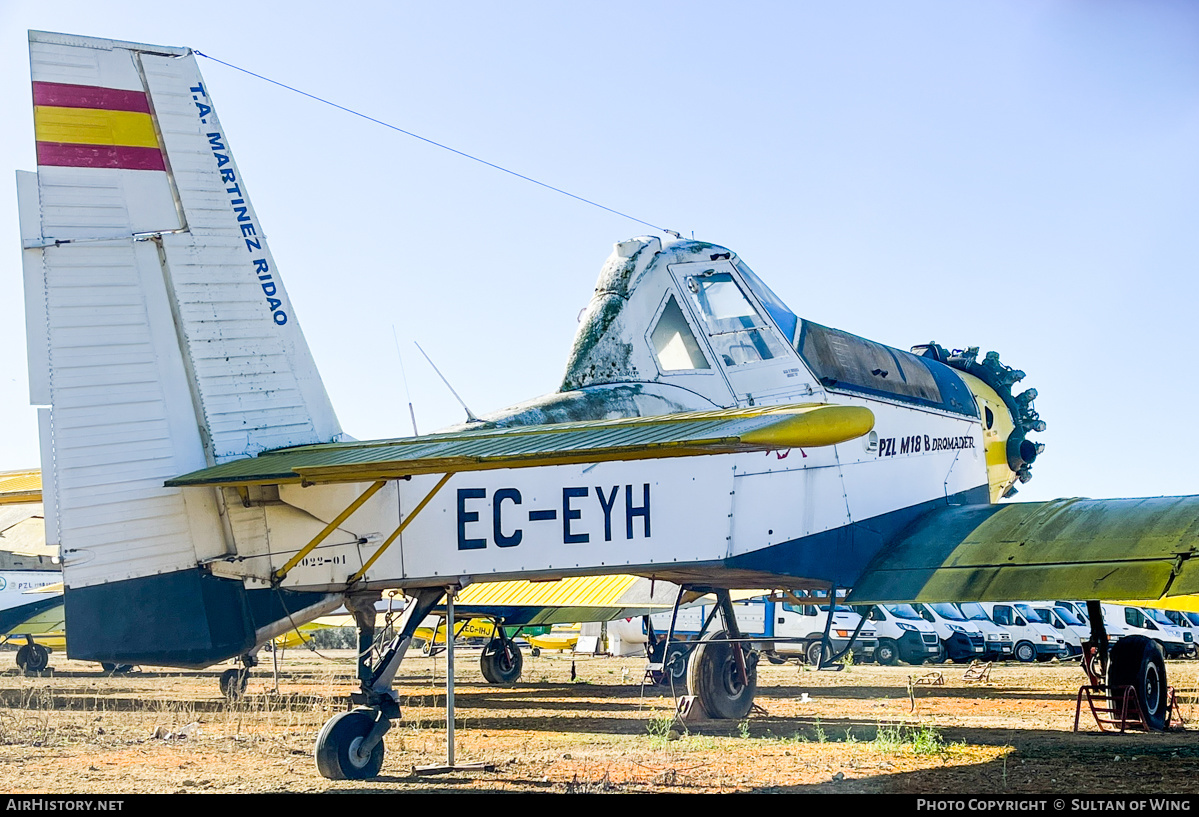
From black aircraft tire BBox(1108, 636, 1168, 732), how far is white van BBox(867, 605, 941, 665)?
1675 cm

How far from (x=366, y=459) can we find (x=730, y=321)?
15.9 ft

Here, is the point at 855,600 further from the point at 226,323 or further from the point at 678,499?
the point at 226,323

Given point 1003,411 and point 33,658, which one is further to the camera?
point 33,658

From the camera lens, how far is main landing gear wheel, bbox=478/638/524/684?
73.8ft

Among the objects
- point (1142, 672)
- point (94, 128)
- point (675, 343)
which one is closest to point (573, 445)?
point (94, 128)

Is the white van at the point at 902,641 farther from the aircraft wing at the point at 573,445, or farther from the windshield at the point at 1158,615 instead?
the aircraft wing at the point at 573,445

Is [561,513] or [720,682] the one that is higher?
[561,513]

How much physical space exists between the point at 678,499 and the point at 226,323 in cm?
Answer: 360

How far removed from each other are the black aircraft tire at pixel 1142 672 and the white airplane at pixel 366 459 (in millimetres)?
37

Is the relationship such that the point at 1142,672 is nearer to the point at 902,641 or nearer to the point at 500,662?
the point at 500,662

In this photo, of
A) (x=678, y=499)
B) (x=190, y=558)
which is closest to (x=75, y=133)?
(x=190, y=558)

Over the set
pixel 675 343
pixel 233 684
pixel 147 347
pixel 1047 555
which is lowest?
pixel 233 684

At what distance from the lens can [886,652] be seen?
27891 millimetres

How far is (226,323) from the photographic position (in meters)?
8.08
